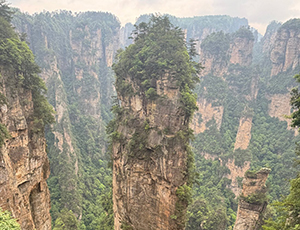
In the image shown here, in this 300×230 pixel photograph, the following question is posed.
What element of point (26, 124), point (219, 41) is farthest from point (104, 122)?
point (26, 124)

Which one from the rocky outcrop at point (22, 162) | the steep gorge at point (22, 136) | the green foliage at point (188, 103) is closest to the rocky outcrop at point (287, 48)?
the green foliage at point (188, 103)

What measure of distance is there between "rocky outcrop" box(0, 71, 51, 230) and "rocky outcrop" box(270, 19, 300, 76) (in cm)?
5033

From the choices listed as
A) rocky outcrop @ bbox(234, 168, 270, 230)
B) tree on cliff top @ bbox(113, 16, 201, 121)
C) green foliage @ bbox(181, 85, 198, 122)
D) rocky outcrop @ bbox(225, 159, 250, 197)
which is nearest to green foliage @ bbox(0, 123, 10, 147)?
tree on cliff top @ bbox(113, 16, 201, 121)

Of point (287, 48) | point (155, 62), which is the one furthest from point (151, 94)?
point (287, 48)

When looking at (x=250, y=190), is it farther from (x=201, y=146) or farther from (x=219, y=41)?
(x=219, y=41)

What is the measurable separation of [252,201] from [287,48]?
4096cm

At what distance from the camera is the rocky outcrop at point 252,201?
19781 mm

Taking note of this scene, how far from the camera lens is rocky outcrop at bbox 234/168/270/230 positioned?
19781 mm

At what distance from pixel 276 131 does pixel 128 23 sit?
10861 cm

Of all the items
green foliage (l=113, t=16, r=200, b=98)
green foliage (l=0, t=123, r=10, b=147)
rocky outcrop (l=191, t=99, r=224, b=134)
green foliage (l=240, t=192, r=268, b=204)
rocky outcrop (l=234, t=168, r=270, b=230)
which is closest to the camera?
green foliage (l=0, t=123, r=10, b=147)

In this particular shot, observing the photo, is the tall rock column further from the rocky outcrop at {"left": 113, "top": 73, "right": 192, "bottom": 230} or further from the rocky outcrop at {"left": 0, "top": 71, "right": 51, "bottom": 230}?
the rocky outcrop at {"left": 0, "top": 71, "right": 51, "bottom": 230}

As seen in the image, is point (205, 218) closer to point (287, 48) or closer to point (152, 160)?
point (152, 160)

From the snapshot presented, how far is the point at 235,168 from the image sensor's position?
38.3 m

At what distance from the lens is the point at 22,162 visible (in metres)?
15.8
